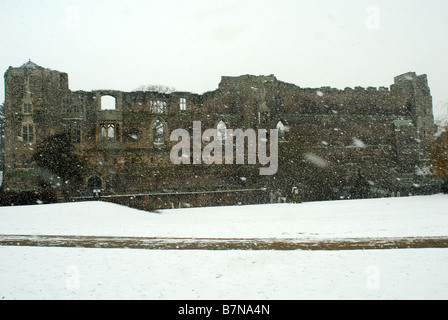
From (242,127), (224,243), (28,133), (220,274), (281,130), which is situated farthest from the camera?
(281,130)

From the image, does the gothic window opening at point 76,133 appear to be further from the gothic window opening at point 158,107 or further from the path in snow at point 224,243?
the path in snow at point 224,243

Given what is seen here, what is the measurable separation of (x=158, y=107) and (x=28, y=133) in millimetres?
9931

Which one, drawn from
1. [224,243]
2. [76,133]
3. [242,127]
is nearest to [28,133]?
[76,133]

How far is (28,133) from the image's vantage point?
2634 centimetres

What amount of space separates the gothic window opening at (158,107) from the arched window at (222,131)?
15.5 ft

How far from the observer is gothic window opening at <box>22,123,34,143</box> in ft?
86.1

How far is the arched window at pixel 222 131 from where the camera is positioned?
→ 93.9 feet

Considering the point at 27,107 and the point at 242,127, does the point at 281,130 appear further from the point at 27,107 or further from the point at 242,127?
the point at 27,107

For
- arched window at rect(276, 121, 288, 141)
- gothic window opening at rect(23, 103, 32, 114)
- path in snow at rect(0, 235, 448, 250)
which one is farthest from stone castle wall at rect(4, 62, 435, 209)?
path in snow at rect(0, 235, 448, 250)

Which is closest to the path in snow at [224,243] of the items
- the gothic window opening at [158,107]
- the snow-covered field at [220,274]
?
the snow-covered field at [220,274]

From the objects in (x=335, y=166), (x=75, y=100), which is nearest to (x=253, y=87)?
(x=335, y=166)

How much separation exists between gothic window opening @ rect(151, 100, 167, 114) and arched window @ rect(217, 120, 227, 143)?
471cm

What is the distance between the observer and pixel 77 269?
257 inches
